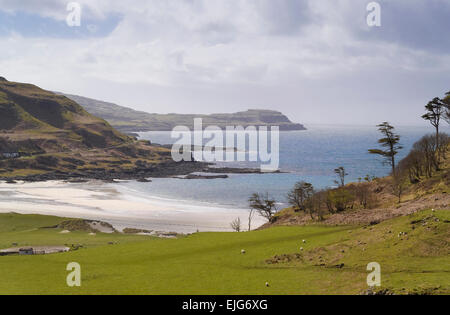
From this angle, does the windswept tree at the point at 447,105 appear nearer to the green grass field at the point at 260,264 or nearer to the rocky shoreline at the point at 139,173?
the green grass field at the point at 260,264

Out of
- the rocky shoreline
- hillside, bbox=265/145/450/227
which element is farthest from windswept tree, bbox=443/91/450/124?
the rocky shoreline

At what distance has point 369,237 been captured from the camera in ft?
110

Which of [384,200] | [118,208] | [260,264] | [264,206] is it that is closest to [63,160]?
[118,208]

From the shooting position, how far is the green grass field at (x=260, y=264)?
24744 millimetres

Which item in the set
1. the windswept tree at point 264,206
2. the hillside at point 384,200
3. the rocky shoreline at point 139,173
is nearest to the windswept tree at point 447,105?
the hillside at point 384,200

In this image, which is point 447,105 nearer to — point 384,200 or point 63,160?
point 384,200

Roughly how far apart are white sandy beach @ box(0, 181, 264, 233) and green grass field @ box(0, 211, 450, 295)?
31.7 meters

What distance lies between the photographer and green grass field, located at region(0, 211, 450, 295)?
24.7 m

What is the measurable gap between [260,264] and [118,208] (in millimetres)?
68000

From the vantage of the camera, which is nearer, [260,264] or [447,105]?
[260,264]

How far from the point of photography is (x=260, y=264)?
32.0m

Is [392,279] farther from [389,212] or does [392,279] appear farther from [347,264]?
[389,212]
